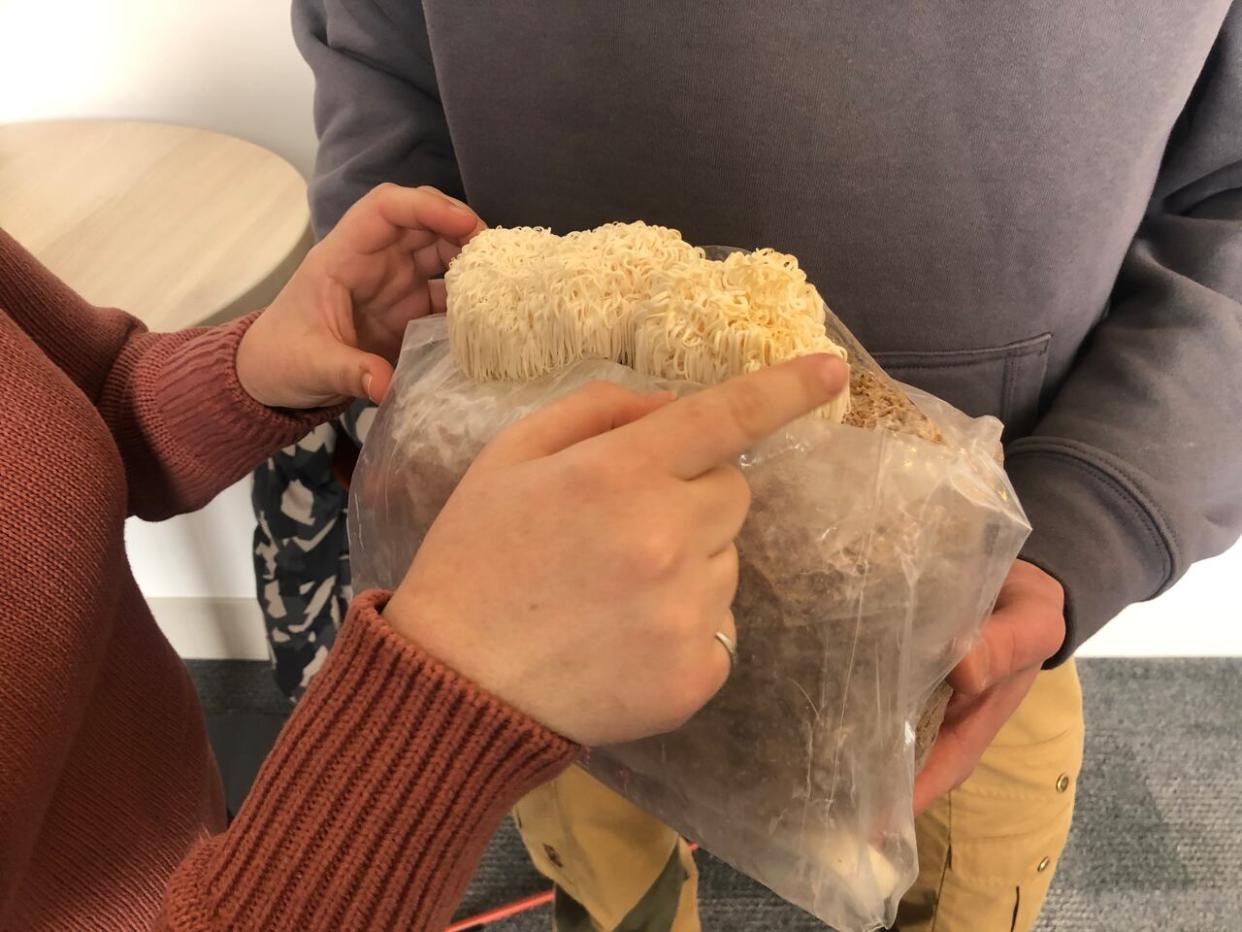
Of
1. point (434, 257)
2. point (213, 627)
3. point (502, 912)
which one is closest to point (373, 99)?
point (434, 257)

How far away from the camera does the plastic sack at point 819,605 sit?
0.38m

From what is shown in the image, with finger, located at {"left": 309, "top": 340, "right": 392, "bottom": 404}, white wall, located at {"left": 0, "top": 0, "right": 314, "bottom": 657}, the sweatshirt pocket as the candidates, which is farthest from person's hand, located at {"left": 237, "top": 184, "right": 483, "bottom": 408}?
white wall, located at {"left": 0, "top": 0, "right": 314, "bottom": 657}

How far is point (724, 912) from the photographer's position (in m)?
1.06

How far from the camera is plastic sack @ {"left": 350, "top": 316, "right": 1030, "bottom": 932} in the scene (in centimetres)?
38

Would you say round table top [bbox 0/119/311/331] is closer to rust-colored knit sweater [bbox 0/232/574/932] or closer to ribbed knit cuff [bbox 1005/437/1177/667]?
rust-colored knit sweater [bbox 0/232/574/932]

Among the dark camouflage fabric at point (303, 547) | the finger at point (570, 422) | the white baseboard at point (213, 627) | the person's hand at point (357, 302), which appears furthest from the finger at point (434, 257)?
the white baseboard at point (213, 627)

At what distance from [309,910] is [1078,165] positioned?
510 mm

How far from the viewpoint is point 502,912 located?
108 cm

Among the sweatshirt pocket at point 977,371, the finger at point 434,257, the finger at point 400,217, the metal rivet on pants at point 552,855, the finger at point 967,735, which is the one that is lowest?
the metal rivet on pants at point 552,855

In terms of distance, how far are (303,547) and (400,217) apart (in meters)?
0.61

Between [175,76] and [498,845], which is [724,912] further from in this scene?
[175,76]

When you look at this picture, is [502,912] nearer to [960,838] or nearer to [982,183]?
[960,838]

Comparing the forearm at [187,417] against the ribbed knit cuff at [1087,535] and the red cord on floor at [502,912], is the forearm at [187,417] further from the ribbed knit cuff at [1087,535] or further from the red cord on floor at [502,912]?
the red cord on floor at [502,912]

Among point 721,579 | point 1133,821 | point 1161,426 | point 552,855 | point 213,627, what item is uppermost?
point 721,579
